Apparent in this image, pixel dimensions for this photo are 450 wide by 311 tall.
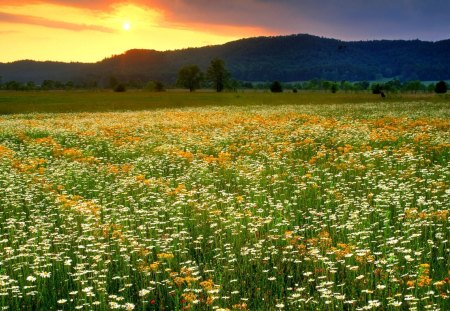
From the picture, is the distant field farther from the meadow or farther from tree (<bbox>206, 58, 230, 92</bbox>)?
tree (<bbox>206, 58, 230, 92</bbox>)

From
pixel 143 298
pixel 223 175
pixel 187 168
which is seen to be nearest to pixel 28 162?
pixel 187 168

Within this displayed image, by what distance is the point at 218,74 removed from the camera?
142 m

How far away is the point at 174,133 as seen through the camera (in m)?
22.5

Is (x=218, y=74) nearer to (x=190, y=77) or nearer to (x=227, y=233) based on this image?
(x=190, y=77)

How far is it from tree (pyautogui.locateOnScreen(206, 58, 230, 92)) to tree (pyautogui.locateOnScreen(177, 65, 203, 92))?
953 centimetres

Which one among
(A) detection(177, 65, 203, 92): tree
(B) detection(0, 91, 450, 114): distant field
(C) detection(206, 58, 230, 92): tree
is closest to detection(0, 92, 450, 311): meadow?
(B) detection(0, 91, 450, 114): distant field

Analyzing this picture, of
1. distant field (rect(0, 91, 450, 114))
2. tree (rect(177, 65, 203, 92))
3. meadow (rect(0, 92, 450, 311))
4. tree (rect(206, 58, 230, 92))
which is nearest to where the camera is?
meadow (rect(0, 92, 450, 311))

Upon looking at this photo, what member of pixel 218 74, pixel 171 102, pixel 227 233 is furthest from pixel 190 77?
pixel 227 233

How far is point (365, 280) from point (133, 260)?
10.7 feet

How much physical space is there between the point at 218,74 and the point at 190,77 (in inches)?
521

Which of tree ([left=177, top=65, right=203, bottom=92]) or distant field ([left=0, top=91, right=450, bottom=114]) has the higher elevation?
tree ([left=177, top=65, right=203, bottom=92])

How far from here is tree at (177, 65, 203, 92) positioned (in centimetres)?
15050

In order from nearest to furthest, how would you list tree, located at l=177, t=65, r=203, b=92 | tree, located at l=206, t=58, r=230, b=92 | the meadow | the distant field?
the meadow, the distant field, tree, located at l=206, t=58, r=230, b=92, tree, located at l=177, t=65, r=203, b=92

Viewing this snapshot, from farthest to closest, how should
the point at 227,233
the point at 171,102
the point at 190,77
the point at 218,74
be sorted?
the point at 190,77 → the point at 218,74 → the point at 171,102 → the point at 227,233
